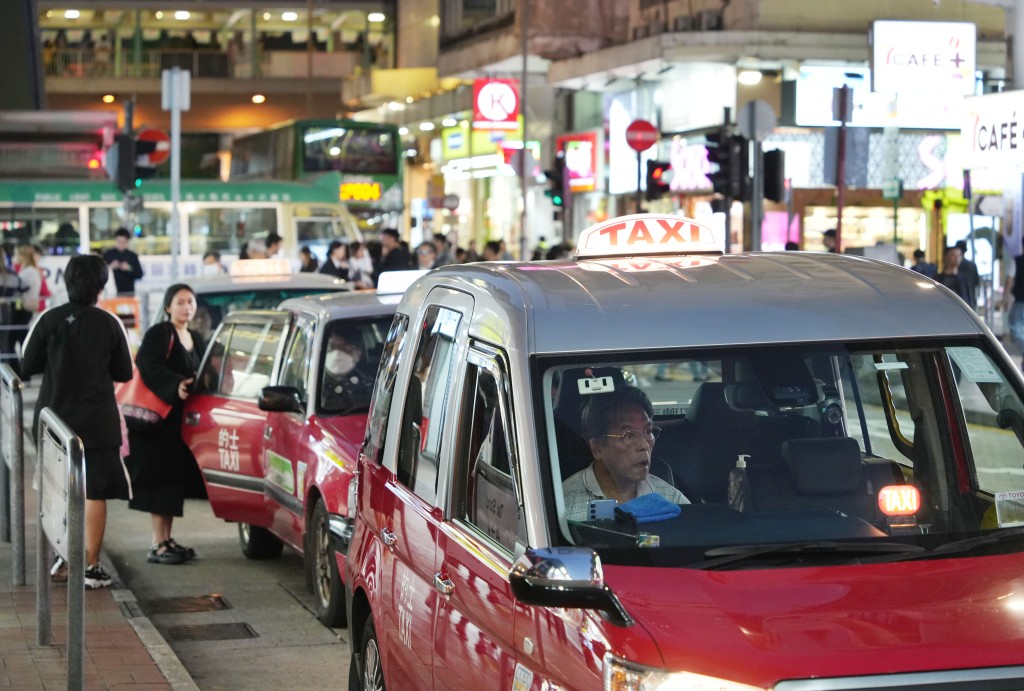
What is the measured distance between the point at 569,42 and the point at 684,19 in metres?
5.70

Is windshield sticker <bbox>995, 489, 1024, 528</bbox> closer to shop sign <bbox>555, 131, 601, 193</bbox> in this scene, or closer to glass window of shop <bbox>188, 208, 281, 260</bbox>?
glass window of shop <bbox>188, 208, 281, 260</bbox>

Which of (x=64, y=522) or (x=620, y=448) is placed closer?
(x=620, y=448)

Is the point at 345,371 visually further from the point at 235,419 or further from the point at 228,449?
the point at 228,449

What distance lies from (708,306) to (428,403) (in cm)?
106

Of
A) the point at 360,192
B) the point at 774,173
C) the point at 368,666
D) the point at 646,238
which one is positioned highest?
the point at 360,192

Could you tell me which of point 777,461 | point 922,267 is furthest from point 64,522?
point 922,267

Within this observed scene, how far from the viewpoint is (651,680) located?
10.9ft

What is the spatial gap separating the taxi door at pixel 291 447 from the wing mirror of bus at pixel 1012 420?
4894mm

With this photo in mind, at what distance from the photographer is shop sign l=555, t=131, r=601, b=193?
4275 centimetres

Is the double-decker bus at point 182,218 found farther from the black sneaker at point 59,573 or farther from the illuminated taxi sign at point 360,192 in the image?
the black sneaker at point 59,573

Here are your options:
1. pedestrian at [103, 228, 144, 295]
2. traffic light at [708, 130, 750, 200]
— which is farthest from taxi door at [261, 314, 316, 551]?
pedestrian at [103, 228, 144, 295]

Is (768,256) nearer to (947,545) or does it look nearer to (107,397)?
(947,545)

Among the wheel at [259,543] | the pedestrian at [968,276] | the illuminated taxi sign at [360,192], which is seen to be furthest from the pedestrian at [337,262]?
the wheel at [259,543]

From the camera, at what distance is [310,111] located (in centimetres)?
6669
